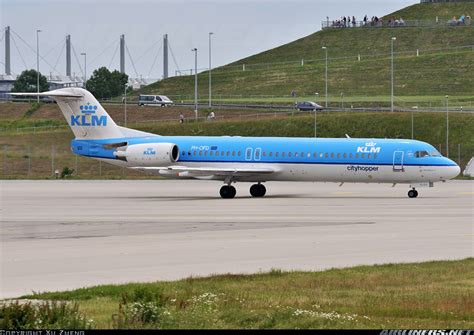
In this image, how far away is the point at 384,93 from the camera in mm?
129500

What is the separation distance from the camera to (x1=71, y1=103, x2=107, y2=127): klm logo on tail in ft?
185

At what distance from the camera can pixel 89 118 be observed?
5653cm

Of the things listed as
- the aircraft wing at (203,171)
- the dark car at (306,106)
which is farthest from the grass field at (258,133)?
the aircraft wing at (203,171)

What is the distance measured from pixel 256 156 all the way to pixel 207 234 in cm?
2366

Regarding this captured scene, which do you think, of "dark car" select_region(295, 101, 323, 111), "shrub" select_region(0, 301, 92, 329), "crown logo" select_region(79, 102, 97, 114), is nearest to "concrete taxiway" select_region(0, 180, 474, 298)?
"crown logo" select_region(79, 102, 97, 114)

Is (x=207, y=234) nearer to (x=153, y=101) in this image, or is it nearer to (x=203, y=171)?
(x=203, y=171)

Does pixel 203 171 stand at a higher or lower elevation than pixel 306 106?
lower

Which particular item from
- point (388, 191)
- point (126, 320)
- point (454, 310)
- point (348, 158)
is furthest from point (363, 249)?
point (388, 191)

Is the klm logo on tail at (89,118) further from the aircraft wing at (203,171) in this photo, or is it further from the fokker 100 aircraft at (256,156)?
the aircraft wing at (203,171)

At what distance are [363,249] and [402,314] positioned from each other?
10359mm

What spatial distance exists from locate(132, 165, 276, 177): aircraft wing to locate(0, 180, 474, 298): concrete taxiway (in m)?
1.13

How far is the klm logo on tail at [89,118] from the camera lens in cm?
5650

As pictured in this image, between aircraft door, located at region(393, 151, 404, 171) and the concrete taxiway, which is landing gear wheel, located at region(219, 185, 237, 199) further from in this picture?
aircraft door, located at region(393, 151, 404, 171)

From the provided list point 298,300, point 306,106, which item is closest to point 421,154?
point 298,300
